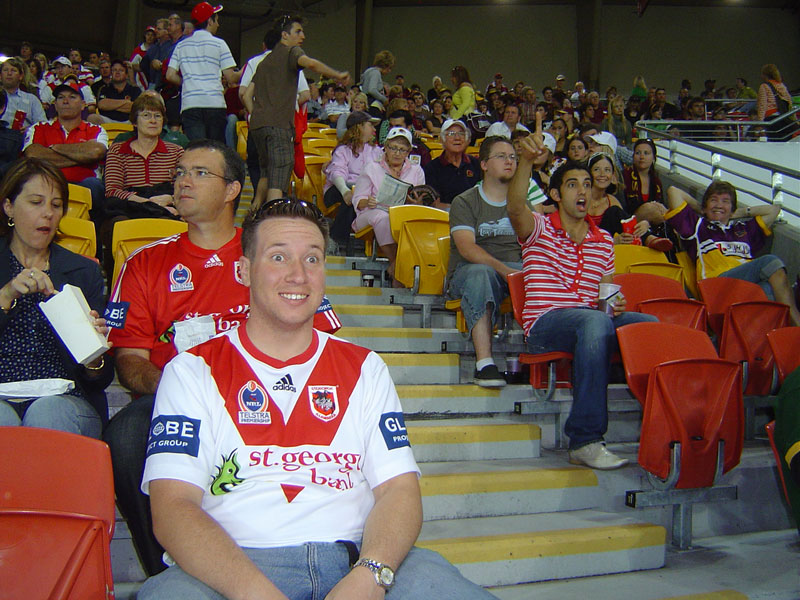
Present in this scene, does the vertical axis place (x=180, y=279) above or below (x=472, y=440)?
above

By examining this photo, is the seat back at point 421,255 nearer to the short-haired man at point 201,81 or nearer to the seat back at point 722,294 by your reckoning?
the seat back at point 722,294

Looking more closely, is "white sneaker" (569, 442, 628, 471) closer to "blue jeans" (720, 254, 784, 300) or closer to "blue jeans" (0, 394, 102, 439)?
"blue jeans" (0, 394, 102, 439)

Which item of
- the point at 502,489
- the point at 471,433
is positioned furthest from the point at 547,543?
the point at 471,433

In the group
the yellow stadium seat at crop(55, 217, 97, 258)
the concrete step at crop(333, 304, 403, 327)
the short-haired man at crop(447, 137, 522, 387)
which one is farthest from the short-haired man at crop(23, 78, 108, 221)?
the short-haired man at crop(447, 137, 522, 387)

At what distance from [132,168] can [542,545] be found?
9.87ft

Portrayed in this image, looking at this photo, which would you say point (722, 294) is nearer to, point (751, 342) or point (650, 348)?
point (751, 342)

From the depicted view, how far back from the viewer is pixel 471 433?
3.00 m

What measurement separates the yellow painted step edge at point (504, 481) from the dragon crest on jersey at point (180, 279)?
3.41 feet

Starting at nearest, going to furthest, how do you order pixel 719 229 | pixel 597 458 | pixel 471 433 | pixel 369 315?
pixel 597 458, pixel 471 433, pixel 369 315, pixel 719 229

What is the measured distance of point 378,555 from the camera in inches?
56.2

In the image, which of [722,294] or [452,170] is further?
[452,170]

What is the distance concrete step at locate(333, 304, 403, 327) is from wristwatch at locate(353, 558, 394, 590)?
2602mm

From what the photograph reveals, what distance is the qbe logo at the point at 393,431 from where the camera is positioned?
5.32 ft

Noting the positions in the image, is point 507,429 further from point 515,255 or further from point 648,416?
point 515,255
